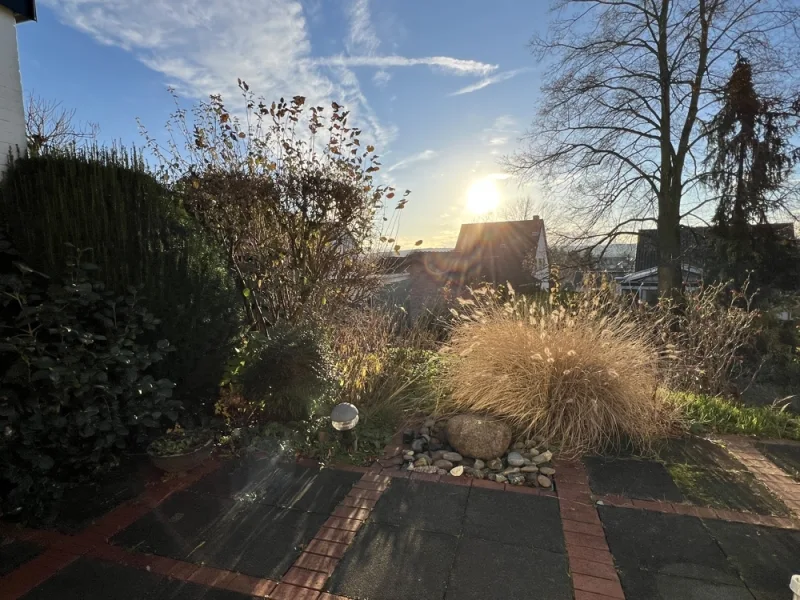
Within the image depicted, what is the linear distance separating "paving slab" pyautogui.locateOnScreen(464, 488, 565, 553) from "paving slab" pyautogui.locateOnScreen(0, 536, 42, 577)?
2.31m

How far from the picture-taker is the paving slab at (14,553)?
216cm

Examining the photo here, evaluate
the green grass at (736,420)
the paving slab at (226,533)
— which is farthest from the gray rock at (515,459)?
the green grass at (736,420)

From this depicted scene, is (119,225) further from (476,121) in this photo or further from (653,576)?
(476,121)

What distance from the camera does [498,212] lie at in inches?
1117

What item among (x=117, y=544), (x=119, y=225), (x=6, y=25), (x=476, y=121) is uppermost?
(x=476, y=121)

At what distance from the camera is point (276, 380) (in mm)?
3623

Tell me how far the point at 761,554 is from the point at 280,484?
2801 millimetres

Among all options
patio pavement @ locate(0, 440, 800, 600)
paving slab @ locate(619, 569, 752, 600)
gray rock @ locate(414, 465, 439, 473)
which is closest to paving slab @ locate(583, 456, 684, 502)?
patio pavement @ locate(0, 440, 800, 600)

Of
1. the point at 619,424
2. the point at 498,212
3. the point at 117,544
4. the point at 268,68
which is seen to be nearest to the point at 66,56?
the point at 268,68

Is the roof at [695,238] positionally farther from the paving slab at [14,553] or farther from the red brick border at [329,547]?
the paving slab at [14,553]

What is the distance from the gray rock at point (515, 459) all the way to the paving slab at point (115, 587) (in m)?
1.99

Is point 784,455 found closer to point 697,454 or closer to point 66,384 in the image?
point 697,454

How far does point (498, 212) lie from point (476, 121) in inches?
893

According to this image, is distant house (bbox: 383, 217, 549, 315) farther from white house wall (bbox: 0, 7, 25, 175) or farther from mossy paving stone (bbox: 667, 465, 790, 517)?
white house wall (bbox: 0, 7, 25, 175)
